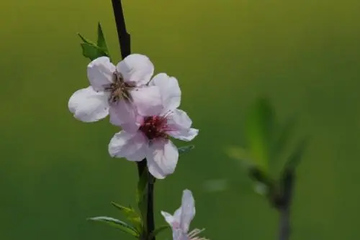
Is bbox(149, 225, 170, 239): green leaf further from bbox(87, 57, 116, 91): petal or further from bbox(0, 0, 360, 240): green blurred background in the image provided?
bbox(0, 0, 360, 240): green blurred background

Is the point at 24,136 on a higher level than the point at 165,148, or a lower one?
lower

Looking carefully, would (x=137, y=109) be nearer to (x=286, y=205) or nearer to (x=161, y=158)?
(x=161, y=158)

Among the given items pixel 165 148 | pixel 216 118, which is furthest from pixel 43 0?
pixel 165 148

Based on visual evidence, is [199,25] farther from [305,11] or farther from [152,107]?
[152,107]

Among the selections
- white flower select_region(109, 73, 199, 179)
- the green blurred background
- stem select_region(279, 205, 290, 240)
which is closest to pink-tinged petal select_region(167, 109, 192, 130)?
white flower select_region(109, 73, 199, 179)

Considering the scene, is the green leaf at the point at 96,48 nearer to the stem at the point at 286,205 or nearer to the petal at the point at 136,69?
the petal at the point at 136,69

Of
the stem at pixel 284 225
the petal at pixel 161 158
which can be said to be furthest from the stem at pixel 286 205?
the petal at pixel 161 158

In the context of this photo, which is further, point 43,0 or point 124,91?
point 43,0
